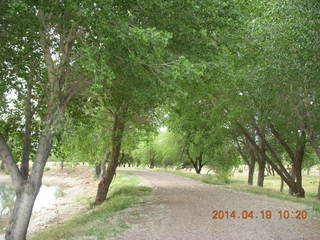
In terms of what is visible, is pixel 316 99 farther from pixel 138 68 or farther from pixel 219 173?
pixel 219 173

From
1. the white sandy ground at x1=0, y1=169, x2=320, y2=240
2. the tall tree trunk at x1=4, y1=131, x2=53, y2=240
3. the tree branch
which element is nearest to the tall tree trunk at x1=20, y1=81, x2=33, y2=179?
the tree branch

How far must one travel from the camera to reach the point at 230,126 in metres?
24.1

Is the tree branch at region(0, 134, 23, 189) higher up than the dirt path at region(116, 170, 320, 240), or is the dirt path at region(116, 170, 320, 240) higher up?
the tree branch at region(0, 134, 23, 189)

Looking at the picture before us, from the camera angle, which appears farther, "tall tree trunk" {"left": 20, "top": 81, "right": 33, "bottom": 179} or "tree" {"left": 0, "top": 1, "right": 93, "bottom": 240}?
"tall tree trunk" {"left": 20, "top": 81, "right": 33, "bottom": 179}

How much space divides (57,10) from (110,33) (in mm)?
1565

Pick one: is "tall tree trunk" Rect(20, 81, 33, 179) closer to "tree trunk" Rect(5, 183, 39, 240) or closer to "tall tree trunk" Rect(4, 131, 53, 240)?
"tall tree trunk" Rect(4, 131, 53, 240)
